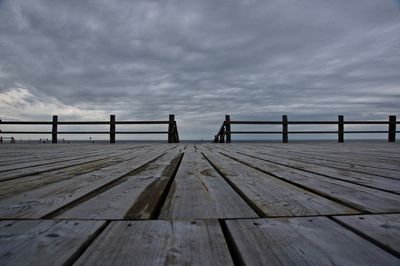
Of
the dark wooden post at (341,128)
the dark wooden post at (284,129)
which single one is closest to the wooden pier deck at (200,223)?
the dark wooden post at (284,129)

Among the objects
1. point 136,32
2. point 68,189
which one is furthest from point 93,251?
point 136,32

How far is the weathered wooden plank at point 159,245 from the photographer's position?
21.2 inches

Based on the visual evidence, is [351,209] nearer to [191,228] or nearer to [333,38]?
[191,228]

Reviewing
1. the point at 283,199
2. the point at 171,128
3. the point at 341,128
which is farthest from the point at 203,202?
the point at 341,128

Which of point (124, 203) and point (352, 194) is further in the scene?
point (352, 194)

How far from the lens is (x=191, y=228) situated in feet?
2.39

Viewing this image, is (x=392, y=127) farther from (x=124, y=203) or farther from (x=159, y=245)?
(x=159, y=245)

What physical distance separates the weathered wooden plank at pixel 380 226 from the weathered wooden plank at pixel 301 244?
0.04 metres

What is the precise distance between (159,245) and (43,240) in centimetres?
31

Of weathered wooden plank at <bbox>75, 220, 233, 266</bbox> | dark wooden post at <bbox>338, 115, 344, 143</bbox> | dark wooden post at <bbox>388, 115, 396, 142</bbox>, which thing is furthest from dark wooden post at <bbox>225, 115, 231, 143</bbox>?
weathered wooden plank at <bbox>75, 220, 233, 266</bbox>

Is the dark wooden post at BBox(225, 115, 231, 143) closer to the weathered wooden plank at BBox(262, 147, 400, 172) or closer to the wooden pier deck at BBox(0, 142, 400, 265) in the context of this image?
the weathered wooden plank at BBox(262, 147, 400, 172)

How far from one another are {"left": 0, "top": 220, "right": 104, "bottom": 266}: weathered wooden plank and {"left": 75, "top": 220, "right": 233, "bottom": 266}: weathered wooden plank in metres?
0.04

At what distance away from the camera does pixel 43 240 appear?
642 millimetres

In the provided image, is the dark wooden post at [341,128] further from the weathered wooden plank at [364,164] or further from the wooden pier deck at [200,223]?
the wooden pier deck at [200,223]
